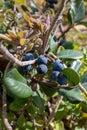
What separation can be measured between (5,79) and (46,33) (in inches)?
6.4

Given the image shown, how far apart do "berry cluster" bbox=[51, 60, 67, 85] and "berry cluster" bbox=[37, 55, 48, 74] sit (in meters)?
0.02

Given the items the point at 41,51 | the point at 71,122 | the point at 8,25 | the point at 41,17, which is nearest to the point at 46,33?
the point at 41,51

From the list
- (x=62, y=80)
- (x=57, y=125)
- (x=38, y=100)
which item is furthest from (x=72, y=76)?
(x=57, y=125)

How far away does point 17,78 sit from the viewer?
905 mm

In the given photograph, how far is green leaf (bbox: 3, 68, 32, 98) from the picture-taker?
2.87 feet

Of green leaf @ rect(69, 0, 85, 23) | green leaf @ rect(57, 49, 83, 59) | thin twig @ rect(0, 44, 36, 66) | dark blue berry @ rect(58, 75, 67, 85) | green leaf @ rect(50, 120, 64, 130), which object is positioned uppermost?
thin twig @ rect(0, 44, 36, 66)

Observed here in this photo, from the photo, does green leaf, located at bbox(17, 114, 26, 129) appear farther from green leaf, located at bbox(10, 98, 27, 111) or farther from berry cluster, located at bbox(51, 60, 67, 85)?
berry cluster, located at bbox(51, 60, 67, 85)

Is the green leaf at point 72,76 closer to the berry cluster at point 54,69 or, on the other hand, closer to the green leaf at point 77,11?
the berry cluster at point 54,69

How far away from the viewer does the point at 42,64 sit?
918 mm

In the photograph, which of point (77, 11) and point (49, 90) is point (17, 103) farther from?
point (77, 11)

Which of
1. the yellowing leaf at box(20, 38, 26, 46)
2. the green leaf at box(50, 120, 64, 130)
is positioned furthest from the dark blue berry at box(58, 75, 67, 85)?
the green leaf at box(50, 120, 64, 130)

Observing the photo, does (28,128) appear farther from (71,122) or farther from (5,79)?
(5,79)

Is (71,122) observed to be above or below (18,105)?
below

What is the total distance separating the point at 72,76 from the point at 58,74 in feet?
0.11
